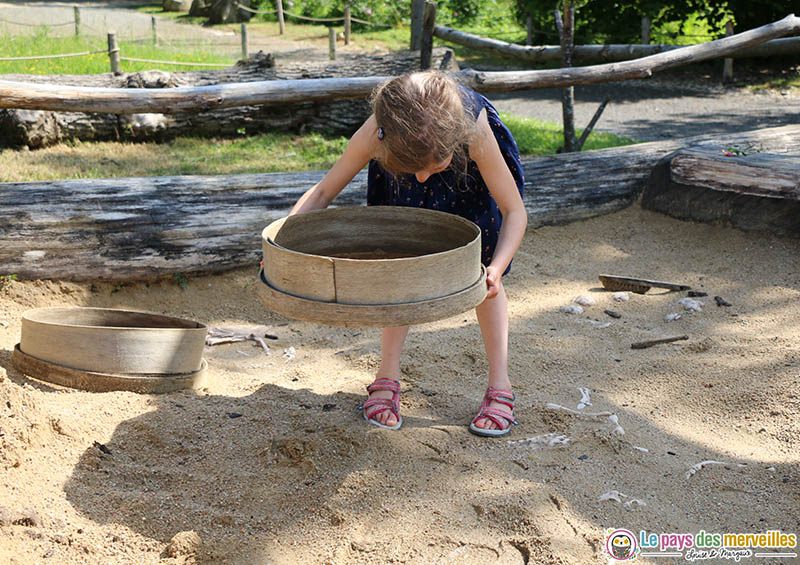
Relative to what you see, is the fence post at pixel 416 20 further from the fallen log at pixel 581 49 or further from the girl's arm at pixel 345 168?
the girl's arm at pixel 345 168

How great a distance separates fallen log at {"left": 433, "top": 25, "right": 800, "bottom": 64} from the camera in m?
8.81

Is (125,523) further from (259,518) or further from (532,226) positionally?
(532,226)

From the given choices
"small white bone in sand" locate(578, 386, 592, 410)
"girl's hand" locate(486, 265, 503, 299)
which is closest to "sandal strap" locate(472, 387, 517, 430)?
"small white bone in sand" locate(578, 386, 592, 410)

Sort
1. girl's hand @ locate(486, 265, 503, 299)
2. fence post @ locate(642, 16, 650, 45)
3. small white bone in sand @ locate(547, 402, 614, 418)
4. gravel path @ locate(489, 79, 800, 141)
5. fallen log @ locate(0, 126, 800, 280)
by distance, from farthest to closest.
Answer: fence post @ locate(642, 16, 650, 45), gravel path @ locate(489, 79, 800, 141), fallen log @ locate(0, 126, 800, 280), small white bone in sand @ locate(547, 402, 614, 418), girl's hand @ locate(486, 265, 503, 299)

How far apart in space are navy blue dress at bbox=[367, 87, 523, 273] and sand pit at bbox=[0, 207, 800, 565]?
0.75 m

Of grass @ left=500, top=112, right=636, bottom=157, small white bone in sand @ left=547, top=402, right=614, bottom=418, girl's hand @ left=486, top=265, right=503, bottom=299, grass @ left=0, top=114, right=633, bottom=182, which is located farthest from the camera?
grass @ left=500, top=112, right=636, bottom=157

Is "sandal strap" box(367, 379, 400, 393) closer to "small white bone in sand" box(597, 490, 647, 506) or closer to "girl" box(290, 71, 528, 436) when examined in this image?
"girl" box(290, 71, 528, 436)

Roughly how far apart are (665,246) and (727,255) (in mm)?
398

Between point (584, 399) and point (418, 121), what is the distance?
1.49 m

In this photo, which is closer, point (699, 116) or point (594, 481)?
point (594, 481)

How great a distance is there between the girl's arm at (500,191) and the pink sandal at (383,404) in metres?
0.68

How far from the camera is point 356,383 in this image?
3.18 metres

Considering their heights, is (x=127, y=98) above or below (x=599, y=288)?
above

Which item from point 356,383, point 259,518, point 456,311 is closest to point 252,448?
point 259,518
